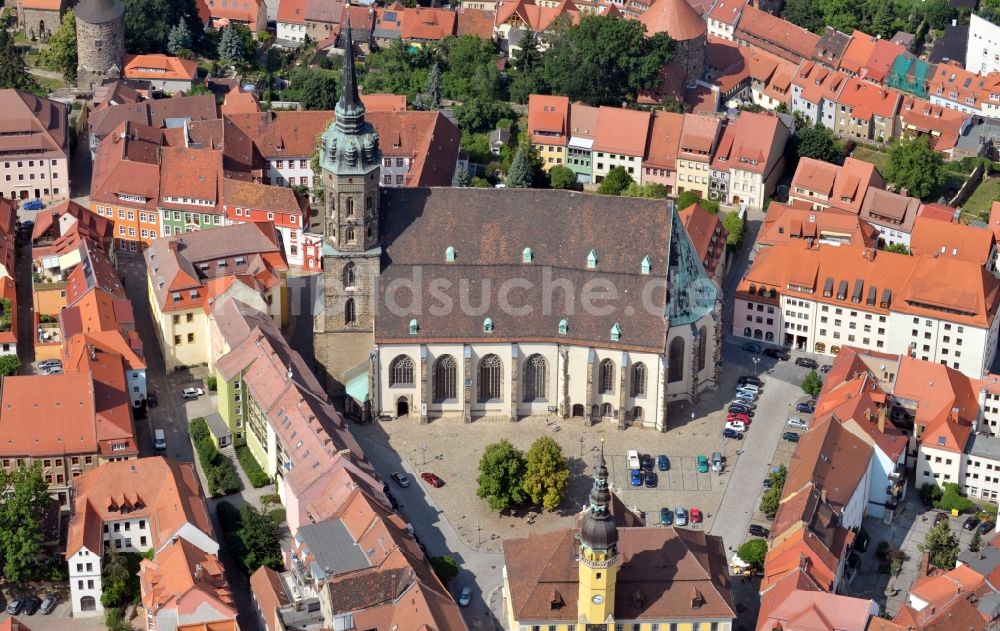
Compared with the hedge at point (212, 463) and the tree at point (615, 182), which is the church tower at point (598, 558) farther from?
the tree at point (615, 182)

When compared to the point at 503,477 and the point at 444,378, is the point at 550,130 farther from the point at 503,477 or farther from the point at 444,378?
the point at 503,477

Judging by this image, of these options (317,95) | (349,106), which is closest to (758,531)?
(349,106)

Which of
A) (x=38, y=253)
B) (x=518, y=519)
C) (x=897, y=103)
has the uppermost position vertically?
(x=897, y=103)

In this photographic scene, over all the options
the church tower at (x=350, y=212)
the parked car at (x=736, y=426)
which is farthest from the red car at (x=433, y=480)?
the parked car at (x=736, y=426)

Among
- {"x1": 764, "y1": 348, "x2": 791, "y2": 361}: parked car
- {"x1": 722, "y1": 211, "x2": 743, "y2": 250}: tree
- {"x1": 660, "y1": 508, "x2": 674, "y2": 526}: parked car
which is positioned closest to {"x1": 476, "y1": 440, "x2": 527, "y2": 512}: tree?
{"x1": 660, "y1": 508, "x2": 674, "y2": 526}: parked car

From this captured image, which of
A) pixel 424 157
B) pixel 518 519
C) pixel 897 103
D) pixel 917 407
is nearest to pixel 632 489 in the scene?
pixel 518 519

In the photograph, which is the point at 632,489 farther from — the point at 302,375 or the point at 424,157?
the point at 424,157
